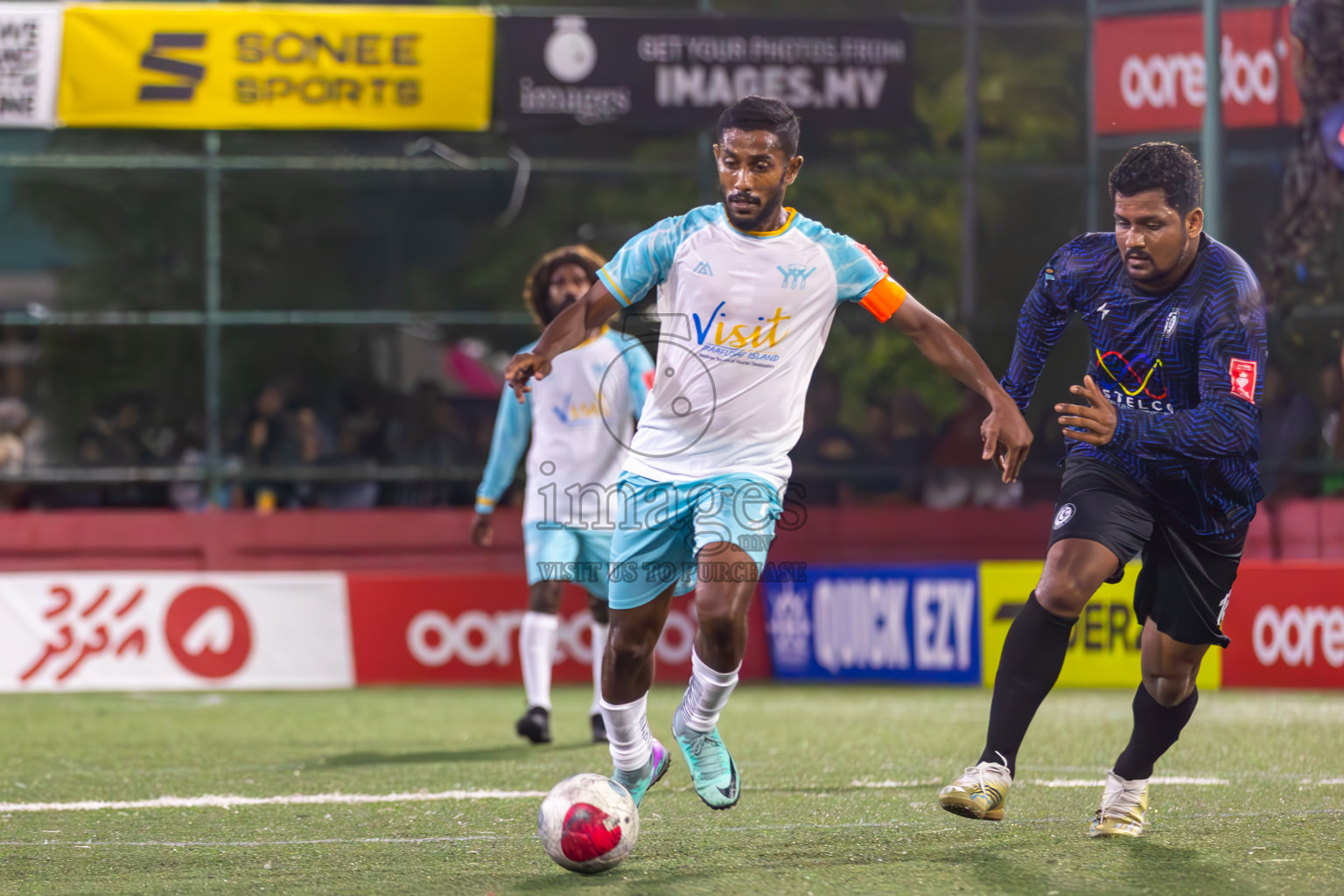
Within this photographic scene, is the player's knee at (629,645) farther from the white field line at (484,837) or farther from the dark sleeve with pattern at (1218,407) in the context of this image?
the dark sleeve with pattern at (1218,407)

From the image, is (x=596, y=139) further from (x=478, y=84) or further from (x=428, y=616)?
(x=428, y=616)

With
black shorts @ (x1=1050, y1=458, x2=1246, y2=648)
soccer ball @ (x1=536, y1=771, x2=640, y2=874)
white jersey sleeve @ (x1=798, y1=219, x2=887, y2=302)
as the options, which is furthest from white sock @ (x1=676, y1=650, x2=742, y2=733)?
white jersey sleeve @ (x1=798, y1=219, x2=887, y2=302)

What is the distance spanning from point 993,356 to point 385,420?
5.30 meters

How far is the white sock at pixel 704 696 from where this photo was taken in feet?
16.1

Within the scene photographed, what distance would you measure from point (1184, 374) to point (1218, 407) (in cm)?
19

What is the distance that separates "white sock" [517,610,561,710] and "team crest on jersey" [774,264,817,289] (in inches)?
134

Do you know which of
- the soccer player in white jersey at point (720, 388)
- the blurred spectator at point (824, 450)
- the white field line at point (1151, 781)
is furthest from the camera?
the blurred spectator at point (824, 450)

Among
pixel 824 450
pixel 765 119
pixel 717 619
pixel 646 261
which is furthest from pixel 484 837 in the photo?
pixel 824 450

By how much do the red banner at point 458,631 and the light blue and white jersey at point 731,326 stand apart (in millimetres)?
6474

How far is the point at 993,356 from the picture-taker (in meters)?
14.5

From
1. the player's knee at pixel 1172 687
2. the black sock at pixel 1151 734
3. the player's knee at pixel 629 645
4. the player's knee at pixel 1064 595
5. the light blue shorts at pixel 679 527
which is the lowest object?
the black sock at pixel 1151 734

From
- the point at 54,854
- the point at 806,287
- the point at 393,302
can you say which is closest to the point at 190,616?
the point at 393,302

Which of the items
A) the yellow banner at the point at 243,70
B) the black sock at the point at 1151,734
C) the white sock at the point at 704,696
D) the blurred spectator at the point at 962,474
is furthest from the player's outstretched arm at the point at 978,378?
the yellow banner at the point at 243,70

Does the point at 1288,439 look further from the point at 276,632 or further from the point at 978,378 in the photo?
the point at 978,378
